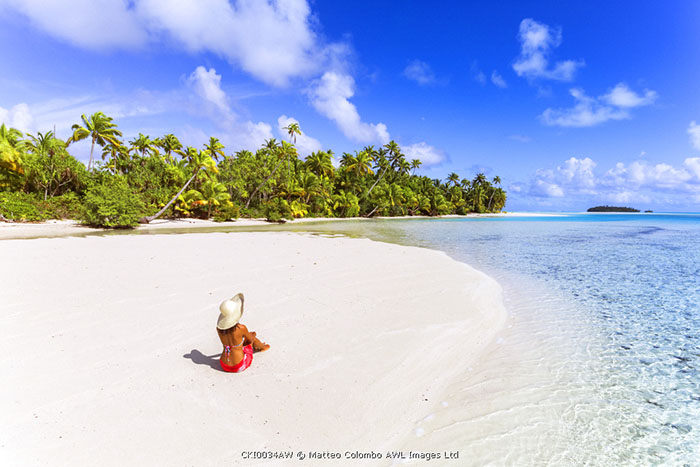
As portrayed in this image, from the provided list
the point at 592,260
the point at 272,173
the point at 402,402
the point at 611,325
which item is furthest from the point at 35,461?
the point at 272,173

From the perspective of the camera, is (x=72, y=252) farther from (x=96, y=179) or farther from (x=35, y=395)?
(x=96, y=179)

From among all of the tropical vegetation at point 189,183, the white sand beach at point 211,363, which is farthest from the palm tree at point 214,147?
the white sand beach at point 211,363

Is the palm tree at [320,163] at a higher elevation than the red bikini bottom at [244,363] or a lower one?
higher

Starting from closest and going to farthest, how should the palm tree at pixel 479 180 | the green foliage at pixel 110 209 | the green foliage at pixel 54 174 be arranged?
the green foliage at pixel 110 209 → the green foliage at pixel 54 174 → the palm tree at pixel 479 180

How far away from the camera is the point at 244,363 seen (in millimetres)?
3789

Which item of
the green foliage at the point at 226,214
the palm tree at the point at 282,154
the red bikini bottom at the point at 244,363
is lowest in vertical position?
the red bikini bottom at the point at 244,363

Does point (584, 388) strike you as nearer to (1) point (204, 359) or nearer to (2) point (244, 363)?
(2) point (244, 363)

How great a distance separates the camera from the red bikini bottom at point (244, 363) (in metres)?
3.70

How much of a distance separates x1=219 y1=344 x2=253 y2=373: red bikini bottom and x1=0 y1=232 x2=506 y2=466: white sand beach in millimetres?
72

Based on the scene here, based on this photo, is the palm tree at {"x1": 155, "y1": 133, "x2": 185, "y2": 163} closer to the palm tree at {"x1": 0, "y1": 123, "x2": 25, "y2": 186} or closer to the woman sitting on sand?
the palm tree at {"x1": 0, "y1": 123, "x2": 25, "y2": 186}

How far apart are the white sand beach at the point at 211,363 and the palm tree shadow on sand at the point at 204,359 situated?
0.03m

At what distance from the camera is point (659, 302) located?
23.7 feet

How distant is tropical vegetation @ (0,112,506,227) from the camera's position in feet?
91.9

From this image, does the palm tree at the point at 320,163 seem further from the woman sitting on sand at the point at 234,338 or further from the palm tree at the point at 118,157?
the woman sitting on sand at the point at 234,338
